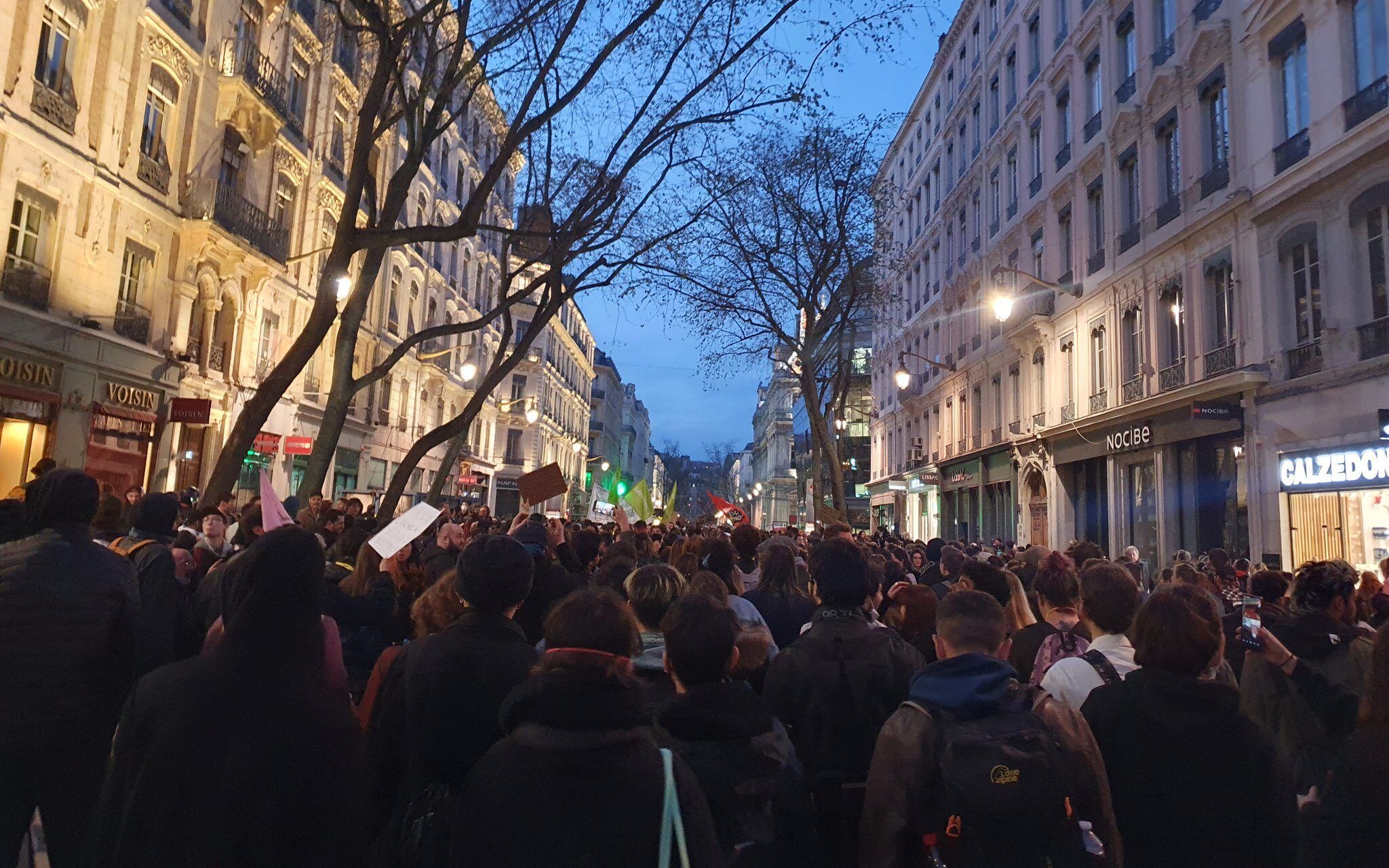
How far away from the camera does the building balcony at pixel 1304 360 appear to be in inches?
544

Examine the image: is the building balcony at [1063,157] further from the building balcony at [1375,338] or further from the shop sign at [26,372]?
the shop sign at [26,372]

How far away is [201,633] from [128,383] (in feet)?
47.8

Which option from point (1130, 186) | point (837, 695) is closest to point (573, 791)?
point (837, 695)

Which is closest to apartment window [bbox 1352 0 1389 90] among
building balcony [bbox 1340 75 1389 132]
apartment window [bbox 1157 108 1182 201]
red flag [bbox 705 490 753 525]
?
building balcony [bbox 1340 75 1389 132]

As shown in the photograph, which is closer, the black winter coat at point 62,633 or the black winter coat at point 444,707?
the black winter coat at point 444,707

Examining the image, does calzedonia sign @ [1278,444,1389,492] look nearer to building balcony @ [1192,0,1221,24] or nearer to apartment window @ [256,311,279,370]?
building balcony @ [1192,0,1221,24]

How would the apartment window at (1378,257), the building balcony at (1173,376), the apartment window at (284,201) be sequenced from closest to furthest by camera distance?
the apartment window at (1378,257) < the building balcony at (1173,376) < the apartment window at (284,201)

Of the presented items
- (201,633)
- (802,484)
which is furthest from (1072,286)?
(201,633)

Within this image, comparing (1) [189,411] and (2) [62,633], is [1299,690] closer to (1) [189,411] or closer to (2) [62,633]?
(2) [62,633]

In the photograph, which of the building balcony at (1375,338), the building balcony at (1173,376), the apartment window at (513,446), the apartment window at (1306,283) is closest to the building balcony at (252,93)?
the building balcony at (1173,376)

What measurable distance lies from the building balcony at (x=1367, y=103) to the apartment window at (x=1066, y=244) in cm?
966

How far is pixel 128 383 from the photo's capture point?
1672 centimetres

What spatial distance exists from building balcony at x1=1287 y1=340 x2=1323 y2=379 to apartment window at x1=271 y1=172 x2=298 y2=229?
75.0 feet

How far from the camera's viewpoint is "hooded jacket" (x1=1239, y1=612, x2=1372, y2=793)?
3484 mm
